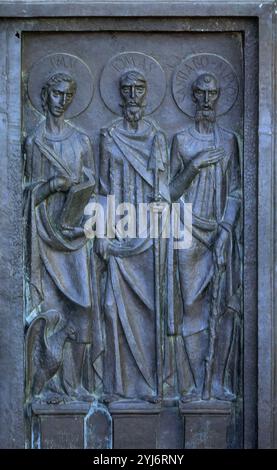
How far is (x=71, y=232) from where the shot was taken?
685 centimetres

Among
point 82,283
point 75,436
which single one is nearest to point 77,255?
point 82,283

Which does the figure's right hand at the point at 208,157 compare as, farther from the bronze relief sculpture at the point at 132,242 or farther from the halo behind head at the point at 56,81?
the halo behind head at the point at 56,81

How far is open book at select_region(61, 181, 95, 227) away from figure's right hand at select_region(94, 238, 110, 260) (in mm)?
183

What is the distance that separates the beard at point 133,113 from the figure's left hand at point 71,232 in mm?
807

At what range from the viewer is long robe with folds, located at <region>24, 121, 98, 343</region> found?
269 inches

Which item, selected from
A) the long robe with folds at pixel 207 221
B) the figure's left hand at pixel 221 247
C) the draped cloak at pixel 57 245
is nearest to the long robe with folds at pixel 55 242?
the draped cloak at pixel 57 245

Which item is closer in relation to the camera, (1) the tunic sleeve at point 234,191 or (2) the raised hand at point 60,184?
(2) the raised hand at point 60,184

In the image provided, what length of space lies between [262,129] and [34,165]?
4.99 ft

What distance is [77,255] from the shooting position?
6.86 metres

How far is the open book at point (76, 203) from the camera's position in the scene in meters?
6.79

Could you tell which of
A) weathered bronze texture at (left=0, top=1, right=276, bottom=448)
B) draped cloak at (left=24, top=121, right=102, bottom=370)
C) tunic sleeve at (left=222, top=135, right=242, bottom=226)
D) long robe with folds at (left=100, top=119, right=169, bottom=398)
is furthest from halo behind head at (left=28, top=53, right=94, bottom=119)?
tunic sleeve at (left=222, top=135, right=242, bottom=226)

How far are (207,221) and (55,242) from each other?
102 centimetres

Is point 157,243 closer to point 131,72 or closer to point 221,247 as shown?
point 221,247

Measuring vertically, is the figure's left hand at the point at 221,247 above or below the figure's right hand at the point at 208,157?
below
